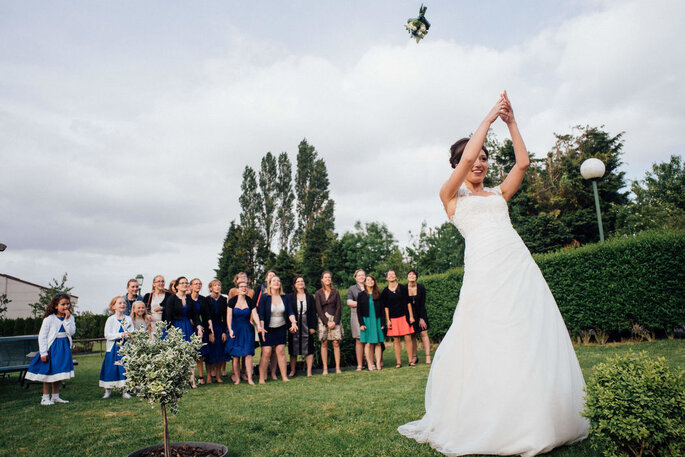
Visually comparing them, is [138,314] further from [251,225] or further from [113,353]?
[251,225]

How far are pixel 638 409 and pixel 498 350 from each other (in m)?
0.88

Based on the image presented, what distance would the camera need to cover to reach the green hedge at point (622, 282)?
9.77 m

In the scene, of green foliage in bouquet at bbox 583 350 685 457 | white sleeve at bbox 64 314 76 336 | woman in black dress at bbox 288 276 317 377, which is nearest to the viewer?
green foliage in bouquet at bbox 583 350 685 457

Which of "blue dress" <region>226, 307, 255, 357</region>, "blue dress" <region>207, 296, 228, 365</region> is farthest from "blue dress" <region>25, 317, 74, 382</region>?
"blue dress" <region>226, 307, 255, 357</region>

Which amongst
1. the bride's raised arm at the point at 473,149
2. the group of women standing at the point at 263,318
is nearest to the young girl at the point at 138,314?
the group of women standing at the point at 263,318

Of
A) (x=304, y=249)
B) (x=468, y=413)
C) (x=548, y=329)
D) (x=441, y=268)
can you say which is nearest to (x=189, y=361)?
(x=468, y=413)

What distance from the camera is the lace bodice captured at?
351 cm

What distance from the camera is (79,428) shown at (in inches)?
210

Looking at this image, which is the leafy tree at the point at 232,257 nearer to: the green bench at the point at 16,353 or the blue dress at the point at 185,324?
Result: the green bench at the point at 16,353

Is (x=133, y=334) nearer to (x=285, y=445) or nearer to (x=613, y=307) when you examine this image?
(x=285, y=445)

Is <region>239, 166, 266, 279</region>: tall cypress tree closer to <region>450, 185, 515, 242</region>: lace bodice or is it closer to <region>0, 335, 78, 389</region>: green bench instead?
<region>0, 335, 78, 389</region>: green bench

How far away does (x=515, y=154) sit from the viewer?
3412 millimetres

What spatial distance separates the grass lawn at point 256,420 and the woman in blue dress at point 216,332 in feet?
4.45

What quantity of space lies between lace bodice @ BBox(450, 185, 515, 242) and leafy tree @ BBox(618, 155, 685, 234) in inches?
900
